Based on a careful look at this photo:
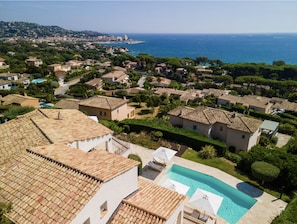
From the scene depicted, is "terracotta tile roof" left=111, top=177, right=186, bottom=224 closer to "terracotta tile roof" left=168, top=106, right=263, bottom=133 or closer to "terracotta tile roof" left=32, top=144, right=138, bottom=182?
"terracotta tile roof" left=32, top=144, right=138, bottom=182

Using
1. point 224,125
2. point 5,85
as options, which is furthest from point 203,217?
point 5,85

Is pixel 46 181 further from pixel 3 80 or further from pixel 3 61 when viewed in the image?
pixel 3 61

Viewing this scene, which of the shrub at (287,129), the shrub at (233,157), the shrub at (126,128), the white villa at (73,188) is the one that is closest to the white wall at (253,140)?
the shrub at (233,157)

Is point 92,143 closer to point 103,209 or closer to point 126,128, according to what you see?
point 103,209

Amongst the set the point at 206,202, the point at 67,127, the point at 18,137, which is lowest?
the point at 206,202

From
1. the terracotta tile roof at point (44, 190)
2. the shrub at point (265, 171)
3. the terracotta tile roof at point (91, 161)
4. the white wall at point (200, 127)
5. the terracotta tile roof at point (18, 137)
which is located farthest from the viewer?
the white wall at point (200, 127)

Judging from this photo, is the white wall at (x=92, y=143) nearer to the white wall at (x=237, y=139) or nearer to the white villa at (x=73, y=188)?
the white villa at (x=73, y=188)

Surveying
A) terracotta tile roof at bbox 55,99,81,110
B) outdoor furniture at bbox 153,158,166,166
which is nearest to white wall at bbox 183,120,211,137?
outdoor furniture at bbox 153,158,166,166
